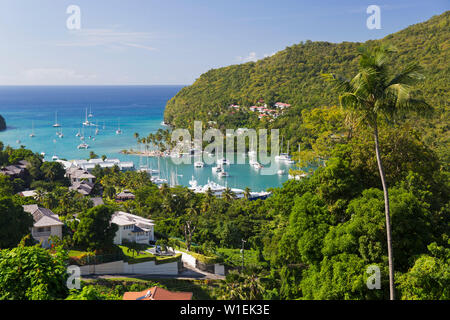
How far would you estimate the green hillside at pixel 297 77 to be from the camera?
5109cm

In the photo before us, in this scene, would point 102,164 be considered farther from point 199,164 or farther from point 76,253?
point 76,253

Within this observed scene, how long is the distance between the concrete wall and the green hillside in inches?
1266

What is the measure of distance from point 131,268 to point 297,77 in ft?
214

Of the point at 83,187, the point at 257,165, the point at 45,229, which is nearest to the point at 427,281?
the point at 45,229

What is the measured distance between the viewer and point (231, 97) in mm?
76875

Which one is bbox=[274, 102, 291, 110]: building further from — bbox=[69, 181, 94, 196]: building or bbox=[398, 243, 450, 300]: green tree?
bbox=[398, 243, 450, 300]: green tree

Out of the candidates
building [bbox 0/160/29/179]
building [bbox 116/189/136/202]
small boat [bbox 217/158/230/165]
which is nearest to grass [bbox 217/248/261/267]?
building [bbox 116/189/136/202]

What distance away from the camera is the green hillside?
51.1 metres

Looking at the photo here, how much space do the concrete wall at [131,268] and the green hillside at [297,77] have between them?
32.2 metres

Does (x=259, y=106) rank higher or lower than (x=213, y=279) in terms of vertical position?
higher
